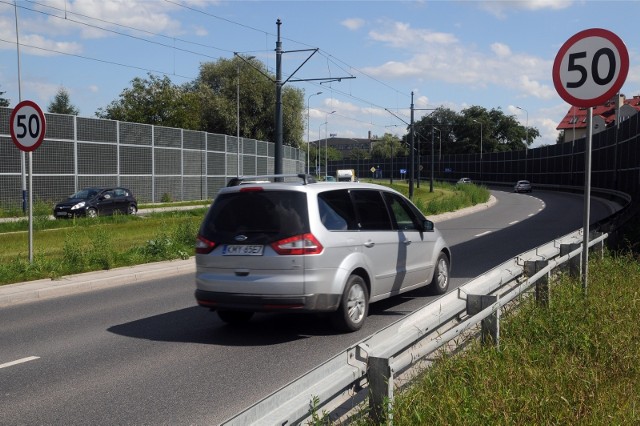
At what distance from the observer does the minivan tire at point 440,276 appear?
33.6 feet

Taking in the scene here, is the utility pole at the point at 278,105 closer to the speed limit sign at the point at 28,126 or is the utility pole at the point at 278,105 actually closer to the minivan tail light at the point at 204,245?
the speed limit sign at the point at 28,126

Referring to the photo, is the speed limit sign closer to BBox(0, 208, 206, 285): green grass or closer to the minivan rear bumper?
BBox(0, 208, 206, 285): green grass

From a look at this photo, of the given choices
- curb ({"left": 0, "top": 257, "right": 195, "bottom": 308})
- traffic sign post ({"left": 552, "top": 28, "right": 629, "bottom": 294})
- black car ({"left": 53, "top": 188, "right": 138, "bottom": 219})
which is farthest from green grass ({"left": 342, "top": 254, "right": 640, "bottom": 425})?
black car ({"left": 53, "top": 188, "right": 138, "bottom": 219})

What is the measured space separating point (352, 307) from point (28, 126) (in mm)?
7894

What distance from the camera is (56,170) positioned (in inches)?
1390

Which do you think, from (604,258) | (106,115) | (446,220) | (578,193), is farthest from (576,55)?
(106,115)

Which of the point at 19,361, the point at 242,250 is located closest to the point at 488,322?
the point at 242,250

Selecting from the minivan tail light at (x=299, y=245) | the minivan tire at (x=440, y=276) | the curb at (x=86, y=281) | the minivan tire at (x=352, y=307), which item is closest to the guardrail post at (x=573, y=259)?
the minivan tire at (x=440, y=276)

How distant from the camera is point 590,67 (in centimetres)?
736

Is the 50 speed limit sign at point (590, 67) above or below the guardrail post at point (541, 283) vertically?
above

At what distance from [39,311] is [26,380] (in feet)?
12.8

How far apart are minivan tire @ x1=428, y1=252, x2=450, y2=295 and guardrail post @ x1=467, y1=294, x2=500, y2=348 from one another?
4.27 m

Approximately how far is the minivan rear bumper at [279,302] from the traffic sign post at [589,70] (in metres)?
2.79

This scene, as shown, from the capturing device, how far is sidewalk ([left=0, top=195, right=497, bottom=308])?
11.0m
